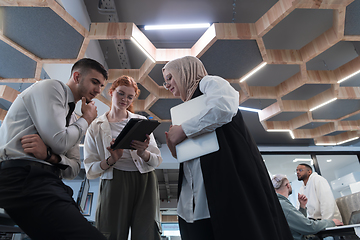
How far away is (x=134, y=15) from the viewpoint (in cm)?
324

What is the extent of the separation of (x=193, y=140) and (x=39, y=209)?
666mm

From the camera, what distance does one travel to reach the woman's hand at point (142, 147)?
4.80 feet

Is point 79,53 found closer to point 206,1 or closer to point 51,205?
point 206,1

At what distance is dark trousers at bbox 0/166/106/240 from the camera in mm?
851

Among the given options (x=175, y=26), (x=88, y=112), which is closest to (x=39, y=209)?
(x=88, y=112)

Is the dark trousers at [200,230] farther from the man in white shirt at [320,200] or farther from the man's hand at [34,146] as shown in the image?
the man in white shirt at [320,200]

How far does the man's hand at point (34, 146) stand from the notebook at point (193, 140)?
58cm

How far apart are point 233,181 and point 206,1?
109 inches

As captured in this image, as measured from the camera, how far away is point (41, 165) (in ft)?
3.30

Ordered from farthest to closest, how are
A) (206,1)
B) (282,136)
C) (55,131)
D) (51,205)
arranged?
(282,136)
(206,1)
(55,131)
(51,205)

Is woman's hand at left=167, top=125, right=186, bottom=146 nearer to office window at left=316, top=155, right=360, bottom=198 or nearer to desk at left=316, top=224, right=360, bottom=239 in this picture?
desk at left=316, top=224, right=360, bottom=239

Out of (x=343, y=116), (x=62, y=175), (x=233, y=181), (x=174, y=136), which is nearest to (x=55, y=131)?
(x=62, y=175)

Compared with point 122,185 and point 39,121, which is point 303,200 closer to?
point 122,185

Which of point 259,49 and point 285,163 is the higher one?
point 259,49
